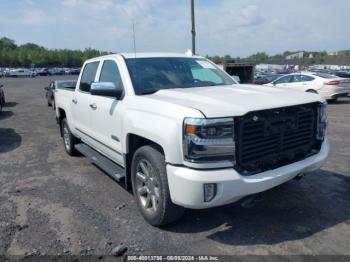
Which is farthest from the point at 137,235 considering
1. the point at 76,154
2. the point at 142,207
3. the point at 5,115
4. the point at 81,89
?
the point at 5,115

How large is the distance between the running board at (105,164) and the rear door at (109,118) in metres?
0.11

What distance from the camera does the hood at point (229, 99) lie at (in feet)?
10.2

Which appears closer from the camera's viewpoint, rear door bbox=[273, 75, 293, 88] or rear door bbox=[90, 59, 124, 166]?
rear door bbox=[90, 59, 124, 166]

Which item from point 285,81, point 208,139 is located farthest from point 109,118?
Answer: point 285,81

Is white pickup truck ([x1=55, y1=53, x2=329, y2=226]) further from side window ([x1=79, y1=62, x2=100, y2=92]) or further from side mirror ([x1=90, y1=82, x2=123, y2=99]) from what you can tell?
side window ([x1=79, y1=62, x2=100, y2=92])

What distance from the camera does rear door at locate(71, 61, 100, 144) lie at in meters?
5.34

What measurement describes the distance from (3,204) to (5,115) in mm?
10773

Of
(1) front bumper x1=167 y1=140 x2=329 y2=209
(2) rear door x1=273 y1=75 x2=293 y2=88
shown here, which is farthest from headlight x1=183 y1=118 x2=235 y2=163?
(2) rear door x1=273 y1=75 x2=293 y2=88

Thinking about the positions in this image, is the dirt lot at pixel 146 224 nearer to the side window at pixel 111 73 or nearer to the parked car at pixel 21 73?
the side window at pixel 111 73

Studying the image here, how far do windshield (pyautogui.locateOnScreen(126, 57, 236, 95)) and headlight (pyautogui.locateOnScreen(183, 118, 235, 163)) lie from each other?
1295 mm

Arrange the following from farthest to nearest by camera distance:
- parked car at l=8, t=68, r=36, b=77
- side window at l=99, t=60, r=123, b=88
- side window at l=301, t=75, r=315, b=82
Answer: parked car at l=8, t=68, r=36, b=77 < side window at l=301, t=75, r=315, b=82 < side window at l=99, t=60, r=123, b=88

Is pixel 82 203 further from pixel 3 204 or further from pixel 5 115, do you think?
pixel 5 115

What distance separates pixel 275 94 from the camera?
3.73 metres

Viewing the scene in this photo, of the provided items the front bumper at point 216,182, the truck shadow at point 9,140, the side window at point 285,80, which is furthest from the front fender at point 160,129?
the side window at point 285,80
